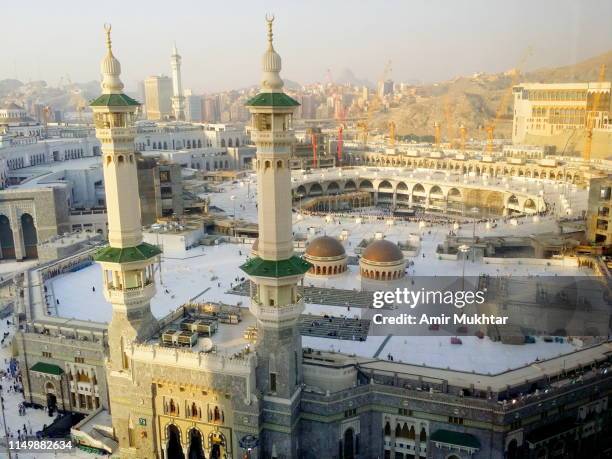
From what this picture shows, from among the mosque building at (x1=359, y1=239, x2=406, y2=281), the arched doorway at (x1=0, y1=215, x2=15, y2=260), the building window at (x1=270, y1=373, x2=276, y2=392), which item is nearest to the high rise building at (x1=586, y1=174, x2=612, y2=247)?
the mosque building at (x1=359, y1=239, x2=406, y2=281)

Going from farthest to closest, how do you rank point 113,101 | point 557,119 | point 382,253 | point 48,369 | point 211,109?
point 211,109 < point 557,119 < point 382,253 < point 48,369 < point 113,101

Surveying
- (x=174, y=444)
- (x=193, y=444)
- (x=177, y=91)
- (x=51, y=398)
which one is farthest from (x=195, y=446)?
(x=177, y=91)

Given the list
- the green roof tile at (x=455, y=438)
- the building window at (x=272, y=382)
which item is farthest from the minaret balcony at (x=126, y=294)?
the green roof tile at (x=455, y=438)

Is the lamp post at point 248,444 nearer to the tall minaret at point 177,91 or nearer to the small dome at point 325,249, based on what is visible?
the small dome at point 325,249

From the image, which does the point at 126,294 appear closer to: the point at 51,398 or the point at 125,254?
the point at 125,254

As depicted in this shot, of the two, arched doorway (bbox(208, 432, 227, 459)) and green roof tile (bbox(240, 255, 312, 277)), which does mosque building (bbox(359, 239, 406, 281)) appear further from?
arched doorway (bbox(208, 432, 227, 459))

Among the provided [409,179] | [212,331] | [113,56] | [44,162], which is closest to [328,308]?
[212,331]
